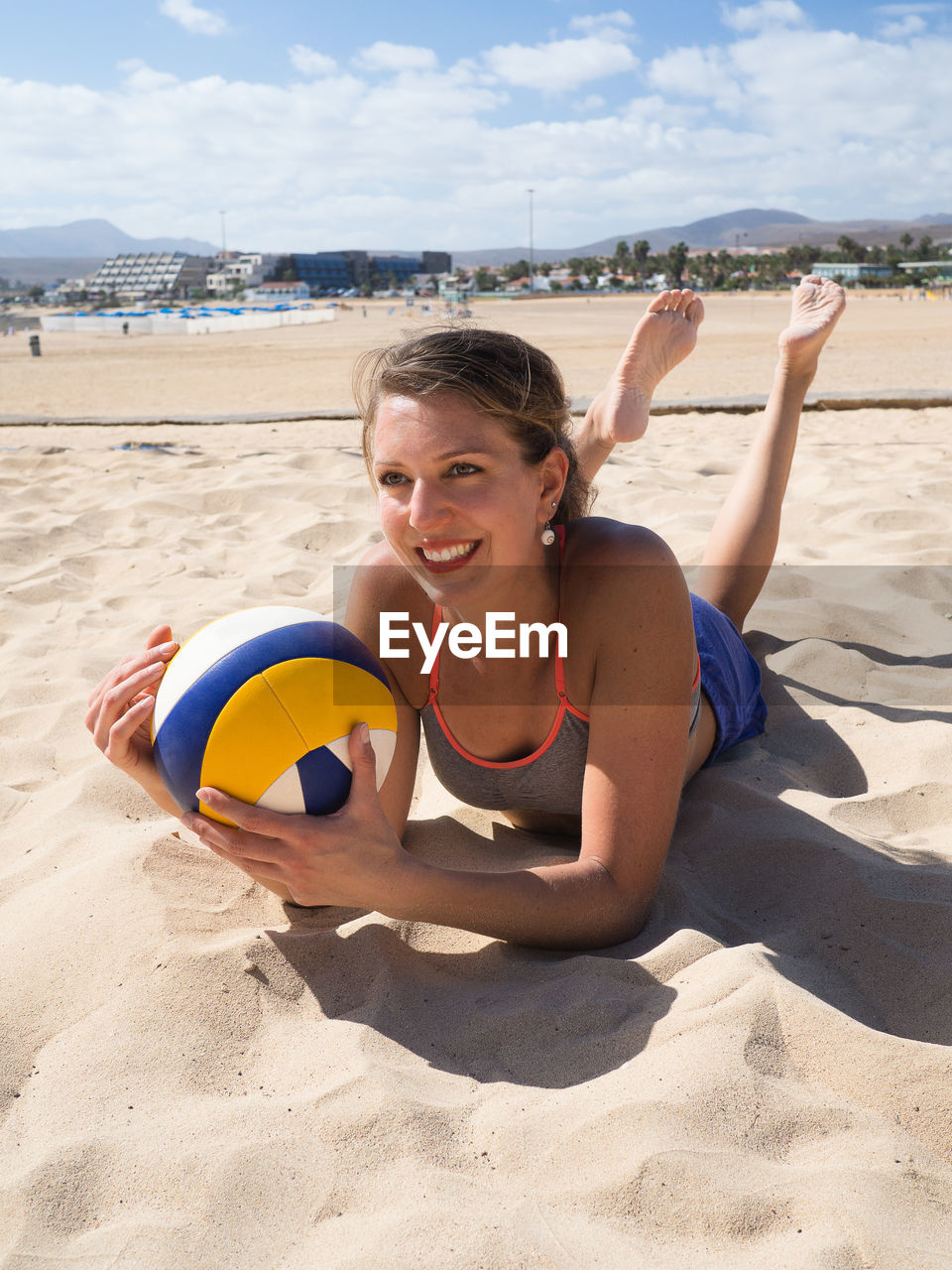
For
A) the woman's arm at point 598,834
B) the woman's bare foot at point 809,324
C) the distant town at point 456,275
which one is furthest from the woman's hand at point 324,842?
the distant town at point 456,275

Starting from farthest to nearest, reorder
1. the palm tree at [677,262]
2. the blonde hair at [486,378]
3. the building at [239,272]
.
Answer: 1. the building at [239,272]
2. the palm tree at [677,262]
3. the blonde hair at [486,378]

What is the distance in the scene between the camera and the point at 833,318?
14.2 feet

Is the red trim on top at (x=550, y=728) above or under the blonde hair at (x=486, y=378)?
under

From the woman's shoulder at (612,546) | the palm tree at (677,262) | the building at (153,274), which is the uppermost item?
the building at (153,274)

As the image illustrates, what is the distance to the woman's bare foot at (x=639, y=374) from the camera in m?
3.86

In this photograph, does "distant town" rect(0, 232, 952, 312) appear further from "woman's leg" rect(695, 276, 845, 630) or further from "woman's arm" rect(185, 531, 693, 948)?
"woman's arm" rect(185, 531, 693, 948)

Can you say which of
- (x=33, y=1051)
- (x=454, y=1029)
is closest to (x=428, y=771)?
(x=454, y=1029)

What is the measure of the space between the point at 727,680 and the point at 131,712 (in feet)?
6.11

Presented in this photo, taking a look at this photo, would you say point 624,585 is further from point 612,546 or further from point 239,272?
point 239,272

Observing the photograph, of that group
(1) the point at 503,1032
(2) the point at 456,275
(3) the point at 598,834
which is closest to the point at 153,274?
(2) the point at 456,275

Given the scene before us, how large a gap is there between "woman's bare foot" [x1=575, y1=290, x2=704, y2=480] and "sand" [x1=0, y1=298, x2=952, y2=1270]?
109 cm

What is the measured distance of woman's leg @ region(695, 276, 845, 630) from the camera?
13.0 feet

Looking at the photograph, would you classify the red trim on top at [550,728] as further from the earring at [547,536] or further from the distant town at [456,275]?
the distant town at [456,275]

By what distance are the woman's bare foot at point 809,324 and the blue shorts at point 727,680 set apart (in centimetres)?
129
